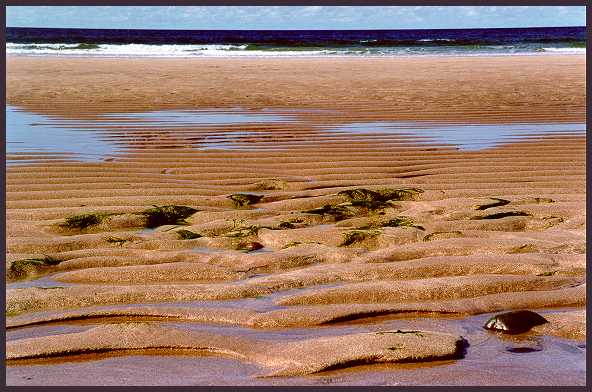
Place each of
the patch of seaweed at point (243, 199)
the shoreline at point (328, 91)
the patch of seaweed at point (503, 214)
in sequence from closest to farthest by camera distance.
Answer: the patch of seaweed at point (503, 214)
the patch of seaweed at point (243, 199)
the shoreline at point (328, 91)

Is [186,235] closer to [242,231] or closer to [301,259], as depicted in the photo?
[242,231]

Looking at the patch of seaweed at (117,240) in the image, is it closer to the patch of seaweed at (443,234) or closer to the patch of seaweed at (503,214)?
the patch of seaweed at (443,234)

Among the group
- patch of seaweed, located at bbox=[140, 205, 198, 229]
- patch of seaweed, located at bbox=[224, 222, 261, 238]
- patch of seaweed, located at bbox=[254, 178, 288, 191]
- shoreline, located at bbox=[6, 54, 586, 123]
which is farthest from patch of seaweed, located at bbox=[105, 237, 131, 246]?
shoreline, located at bbox=[6, 54, 586, 123]

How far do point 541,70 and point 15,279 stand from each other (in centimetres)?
1667

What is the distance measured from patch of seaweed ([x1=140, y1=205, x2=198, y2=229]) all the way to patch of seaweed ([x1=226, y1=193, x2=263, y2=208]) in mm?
350

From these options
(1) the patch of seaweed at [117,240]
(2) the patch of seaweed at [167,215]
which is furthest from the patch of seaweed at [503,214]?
(1) the patch of seaweed at [117,240]

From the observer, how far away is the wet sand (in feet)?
9.09

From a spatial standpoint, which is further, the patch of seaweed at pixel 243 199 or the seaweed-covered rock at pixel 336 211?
the patch of seaweed at pixel 243 199

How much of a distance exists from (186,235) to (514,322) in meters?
1.97

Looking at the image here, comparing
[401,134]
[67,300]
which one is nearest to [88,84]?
[401,134]

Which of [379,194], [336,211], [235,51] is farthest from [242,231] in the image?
[235,51]

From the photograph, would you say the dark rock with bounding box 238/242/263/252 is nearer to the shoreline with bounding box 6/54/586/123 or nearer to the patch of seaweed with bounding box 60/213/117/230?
the patch of seaweed with bounding box 60/213/117/230

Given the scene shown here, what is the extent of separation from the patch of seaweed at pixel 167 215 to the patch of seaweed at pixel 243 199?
35 centimetres

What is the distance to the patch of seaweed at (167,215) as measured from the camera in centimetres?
470
